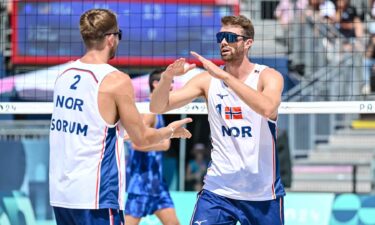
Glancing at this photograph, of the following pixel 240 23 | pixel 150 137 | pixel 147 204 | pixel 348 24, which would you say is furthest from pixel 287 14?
pixel 150 137

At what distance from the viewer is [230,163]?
679cm

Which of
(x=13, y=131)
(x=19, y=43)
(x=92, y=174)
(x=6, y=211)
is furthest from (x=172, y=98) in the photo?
(x=19, y=43)

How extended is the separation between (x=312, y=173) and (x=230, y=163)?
8.16 metres

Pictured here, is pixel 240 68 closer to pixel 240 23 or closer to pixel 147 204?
pixel 240 23

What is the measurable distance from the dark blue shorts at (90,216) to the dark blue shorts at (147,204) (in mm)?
3667

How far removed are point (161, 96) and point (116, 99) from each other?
1198 mm

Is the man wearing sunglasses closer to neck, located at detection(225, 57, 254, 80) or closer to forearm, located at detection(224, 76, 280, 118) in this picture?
neck, located at detection(225, 57, 254, 80)

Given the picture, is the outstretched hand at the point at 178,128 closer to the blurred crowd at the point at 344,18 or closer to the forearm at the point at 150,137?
the forearm at the point at 150,137

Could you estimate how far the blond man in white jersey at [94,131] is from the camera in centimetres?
562

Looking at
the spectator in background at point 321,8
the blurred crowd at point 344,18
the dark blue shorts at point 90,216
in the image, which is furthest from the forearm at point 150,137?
the spectator in background at point 321,8

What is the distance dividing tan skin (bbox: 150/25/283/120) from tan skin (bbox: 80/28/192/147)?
791 millimetres

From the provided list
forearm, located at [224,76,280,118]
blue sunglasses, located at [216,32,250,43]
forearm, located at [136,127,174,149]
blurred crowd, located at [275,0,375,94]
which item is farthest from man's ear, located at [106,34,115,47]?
blurred crowd, located at [275,0,375,94]

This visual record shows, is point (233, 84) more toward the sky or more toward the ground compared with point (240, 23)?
more toward the ground

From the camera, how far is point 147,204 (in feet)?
30.9
